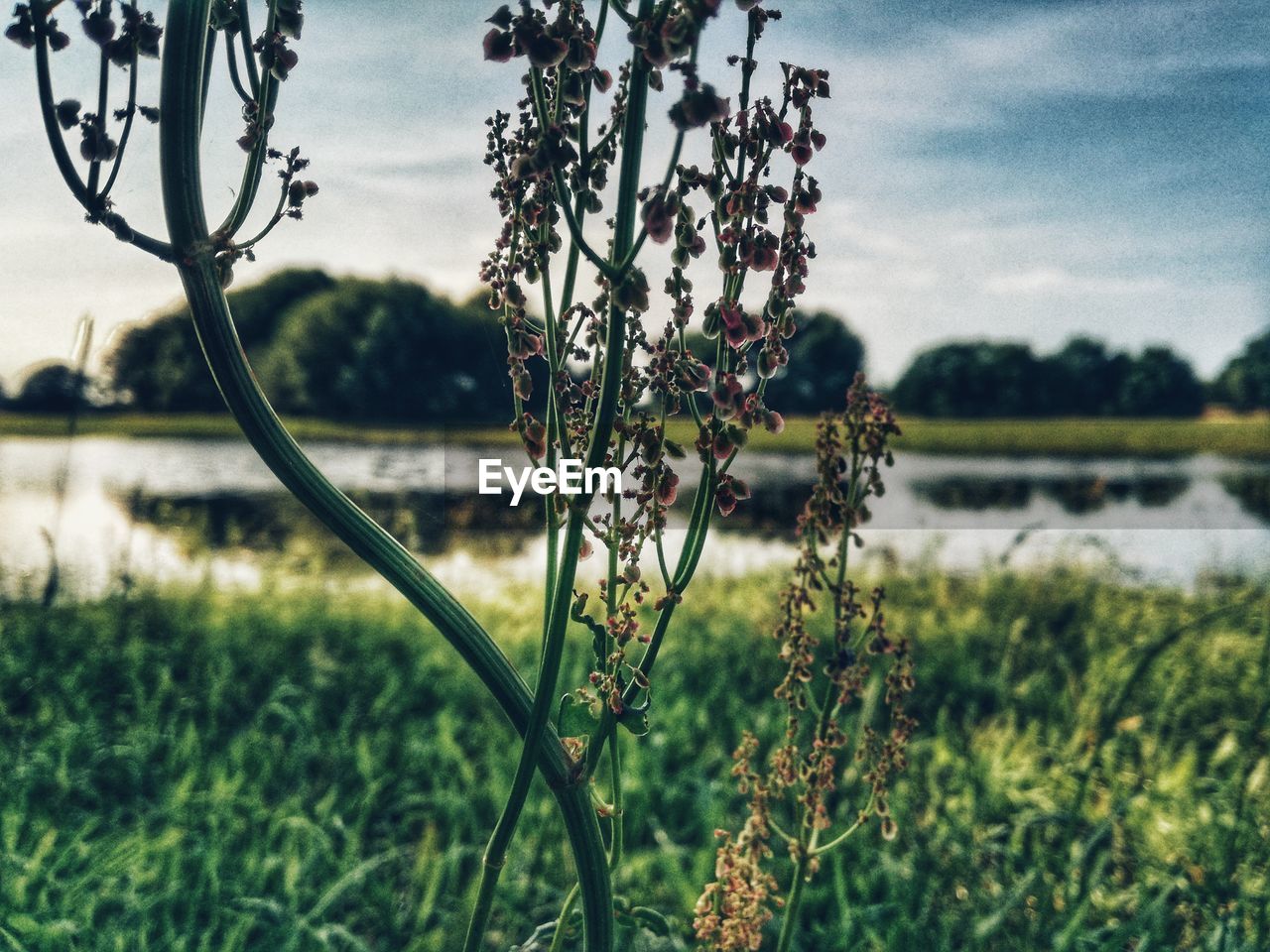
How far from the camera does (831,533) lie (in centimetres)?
135

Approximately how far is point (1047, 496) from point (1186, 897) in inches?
291

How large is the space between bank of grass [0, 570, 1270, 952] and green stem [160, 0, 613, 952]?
3.16 feet

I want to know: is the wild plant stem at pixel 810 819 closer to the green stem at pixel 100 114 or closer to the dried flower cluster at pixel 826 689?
the dried flower cluster at pixel 826 689

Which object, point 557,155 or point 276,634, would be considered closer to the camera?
point 557,155

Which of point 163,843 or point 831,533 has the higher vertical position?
point 831,533

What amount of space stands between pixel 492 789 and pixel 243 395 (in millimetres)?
1971

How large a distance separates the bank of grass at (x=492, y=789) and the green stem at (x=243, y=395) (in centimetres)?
96

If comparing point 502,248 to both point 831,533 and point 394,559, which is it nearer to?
point 394,559

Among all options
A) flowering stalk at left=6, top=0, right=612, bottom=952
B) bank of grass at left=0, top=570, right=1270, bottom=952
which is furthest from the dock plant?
bank of grass at left=0, top=570, right=1270, bottom=952

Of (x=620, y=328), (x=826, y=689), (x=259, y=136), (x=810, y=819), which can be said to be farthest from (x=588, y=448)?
(x=810, y=819)

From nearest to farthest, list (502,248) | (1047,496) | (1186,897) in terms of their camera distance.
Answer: (502,248), (1186,897), (1047,496)

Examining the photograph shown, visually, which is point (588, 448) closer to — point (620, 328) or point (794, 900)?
point (620, 328)

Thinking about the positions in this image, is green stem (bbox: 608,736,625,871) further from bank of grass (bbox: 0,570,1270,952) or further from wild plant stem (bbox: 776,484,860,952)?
bank of grass (bbox: 0,570,1270,952)

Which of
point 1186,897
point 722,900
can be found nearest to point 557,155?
point 722,900
